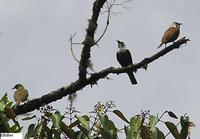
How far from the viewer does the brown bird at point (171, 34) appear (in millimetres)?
5914

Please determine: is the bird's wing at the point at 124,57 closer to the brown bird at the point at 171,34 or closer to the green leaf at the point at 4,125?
the brown bird at the point at 171,34

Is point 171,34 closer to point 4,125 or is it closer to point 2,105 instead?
point 2,105

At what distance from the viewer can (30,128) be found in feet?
9.22

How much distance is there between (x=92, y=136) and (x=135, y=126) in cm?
20

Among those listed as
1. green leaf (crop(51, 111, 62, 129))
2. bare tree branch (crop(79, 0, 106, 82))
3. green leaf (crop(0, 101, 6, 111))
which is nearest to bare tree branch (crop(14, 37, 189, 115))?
bare tree branch (crop(79, 0, 106, 82))

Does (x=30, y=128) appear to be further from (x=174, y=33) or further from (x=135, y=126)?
(x=174, y=33)

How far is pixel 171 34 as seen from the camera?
6148 millimetres

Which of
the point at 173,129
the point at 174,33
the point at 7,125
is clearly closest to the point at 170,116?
the point at 173,129

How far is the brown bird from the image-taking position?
5914mm

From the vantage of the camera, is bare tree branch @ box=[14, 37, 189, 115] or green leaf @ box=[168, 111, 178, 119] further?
bare tree branch @ box=[14, 37, 189, 115]

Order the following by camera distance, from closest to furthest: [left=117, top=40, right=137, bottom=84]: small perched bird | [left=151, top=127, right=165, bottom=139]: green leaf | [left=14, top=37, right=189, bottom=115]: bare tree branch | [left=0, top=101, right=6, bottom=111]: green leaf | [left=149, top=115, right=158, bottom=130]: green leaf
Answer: [left=151, top=127, right=165, bottom=139]: green leaf, [left=149, top=115, right=158, bottom=130]: green leaf, [left=0, top=101, right=6, bottom=111]: green leaf, [left=14, top=37, right=189, bottom=115]: bare tree branch, [left=117, top=40, right=137, bottom=84]: small perched bird

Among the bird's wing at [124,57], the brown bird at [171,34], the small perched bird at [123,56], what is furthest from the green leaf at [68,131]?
the bird's wing at [124,57]

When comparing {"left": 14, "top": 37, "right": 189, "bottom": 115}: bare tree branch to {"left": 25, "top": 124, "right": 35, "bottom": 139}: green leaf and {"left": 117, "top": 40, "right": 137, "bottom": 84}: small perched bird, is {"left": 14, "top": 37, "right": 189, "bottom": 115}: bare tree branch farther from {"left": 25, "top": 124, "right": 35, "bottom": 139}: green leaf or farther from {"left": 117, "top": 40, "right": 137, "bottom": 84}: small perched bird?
{"left": 25, "top": 124, "right": 35, "bottom": 139}: green leaf

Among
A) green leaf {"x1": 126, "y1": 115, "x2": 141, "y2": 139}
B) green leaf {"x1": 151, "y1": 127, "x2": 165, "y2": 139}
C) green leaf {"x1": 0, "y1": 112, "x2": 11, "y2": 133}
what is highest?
green leaf {"x1": 0, "y1": 112, "x2": 11, "y2": 133}
